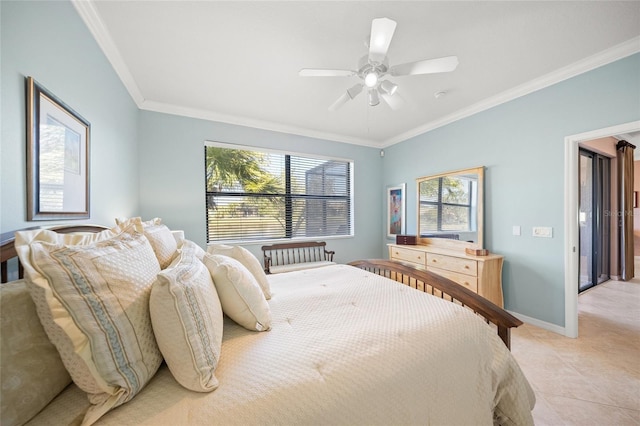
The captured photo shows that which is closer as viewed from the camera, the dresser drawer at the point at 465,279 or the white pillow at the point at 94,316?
the white pillow at the point at 94,316

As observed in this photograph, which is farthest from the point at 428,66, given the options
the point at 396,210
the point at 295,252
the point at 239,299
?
the point at 295,252

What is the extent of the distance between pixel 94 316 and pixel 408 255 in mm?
3514

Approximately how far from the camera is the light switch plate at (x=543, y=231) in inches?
95.7

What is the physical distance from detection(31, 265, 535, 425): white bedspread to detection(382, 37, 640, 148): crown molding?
2.66 metres

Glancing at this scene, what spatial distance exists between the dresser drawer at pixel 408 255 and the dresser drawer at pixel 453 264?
0.11 metres

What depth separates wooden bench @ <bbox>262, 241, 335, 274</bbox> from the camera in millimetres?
3428

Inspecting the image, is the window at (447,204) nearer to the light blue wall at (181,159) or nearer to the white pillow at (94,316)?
the light blue wall at (181,159)

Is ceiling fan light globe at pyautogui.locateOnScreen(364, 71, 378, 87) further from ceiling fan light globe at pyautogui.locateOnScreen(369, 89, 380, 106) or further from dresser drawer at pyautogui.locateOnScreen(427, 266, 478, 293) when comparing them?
dresser drawer at pyautogui.locateOnScreen(427, 266, 478, 293)

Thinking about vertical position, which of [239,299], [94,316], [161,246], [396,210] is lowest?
[239,299]

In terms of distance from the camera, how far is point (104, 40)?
178 centimetres

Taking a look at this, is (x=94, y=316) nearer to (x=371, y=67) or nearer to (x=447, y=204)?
(x=371, y=67)

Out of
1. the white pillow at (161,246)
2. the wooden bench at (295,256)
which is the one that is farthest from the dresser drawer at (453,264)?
the white pillow at (161,246)

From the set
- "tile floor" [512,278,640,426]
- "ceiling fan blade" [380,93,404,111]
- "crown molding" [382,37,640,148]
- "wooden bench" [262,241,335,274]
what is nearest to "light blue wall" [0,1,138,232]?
"wooden bench" [262,241,335,274]

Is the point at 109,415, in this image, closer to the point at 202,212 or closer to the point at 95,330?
the point at 95,330
